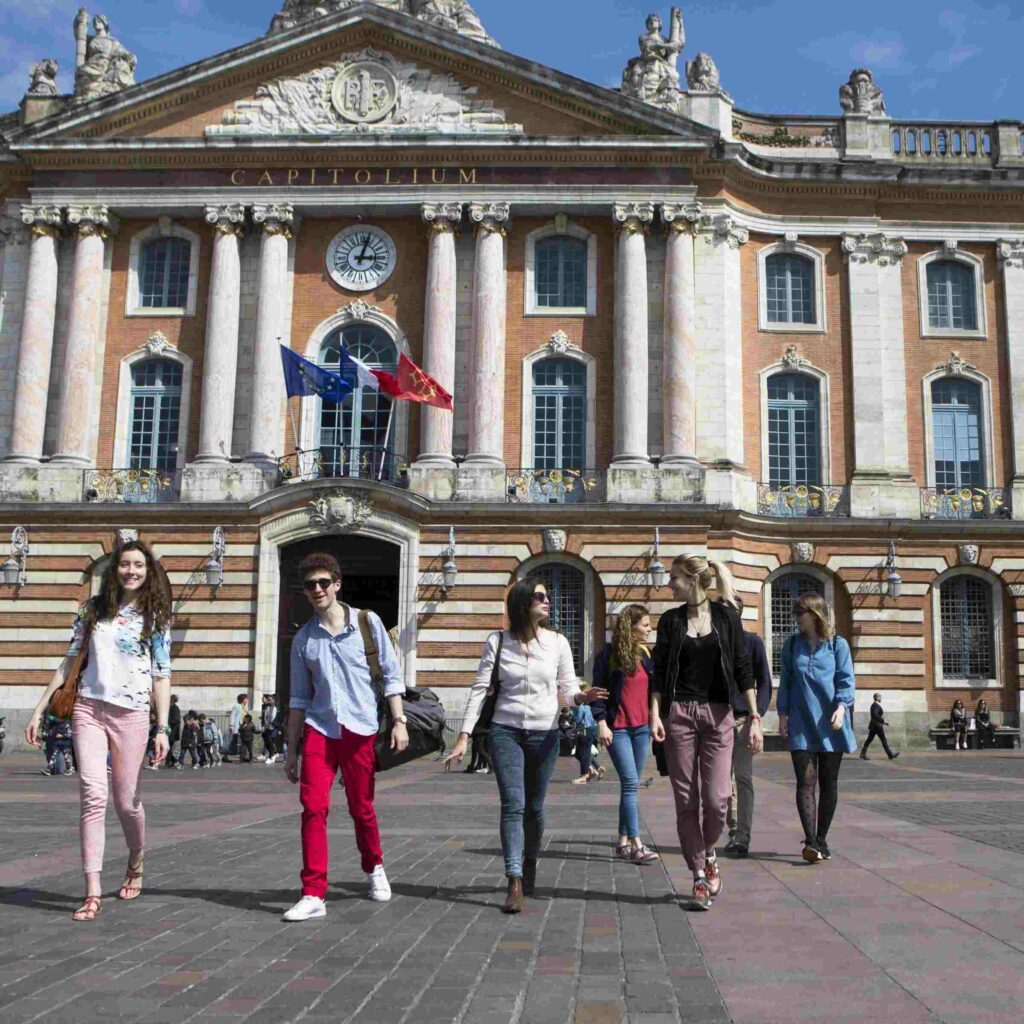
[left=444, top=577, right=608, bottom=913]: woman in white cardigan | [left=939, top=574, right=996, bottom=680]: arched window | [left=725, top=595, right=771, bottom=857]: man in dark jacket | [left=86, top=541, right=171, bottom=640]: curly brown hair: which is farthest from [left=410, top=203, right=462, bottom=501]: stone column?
[left=86, top=541, right=171, bottom=640]: curly brown hair

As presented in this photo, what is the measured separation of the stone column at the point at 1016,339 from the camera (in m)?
32.6

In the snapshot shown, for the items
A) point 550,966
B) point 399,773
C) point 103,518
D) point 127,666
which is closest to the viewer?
point 550,966

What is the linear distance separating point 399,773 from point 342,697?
15.9m

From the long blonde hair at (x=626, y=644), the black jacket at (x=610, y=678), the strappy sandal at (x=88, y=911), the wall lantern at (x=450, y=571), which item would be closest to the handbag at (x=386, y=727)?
the strappy sandal at (x=88, y=911)

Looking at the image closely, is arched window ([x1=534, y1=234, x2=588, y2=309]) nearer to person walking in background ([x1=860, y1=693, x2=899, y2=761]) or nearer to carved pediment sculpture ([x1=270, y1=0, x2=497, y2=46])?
Result: carved pediment sculpture ([x1=270, y1=0, x2=497, y2=46])

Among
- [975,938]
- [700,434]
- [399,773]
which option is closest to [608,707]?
[975,938]

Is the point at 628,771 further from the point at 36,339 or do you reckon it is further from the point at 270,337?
the point at 36,339

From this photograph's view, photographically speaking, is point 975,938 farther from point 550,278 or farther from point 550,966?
point 550,278

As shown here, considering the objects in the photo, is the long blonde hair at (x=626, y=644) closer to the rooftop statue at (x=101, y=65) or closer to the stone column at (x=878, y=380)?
the stone column at (x=878, y=380)

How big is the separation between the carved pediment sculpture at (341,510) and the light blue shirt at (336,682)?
71.8 ft

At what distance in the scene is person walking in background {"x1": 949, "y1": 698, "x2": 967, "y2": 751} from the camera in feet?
100.0

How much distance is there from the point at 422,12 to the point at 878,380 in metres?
16.3

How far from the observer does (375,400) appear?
3241cm

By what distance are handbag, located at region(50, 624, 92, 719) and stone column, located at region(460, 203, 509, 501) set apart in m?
22.5
